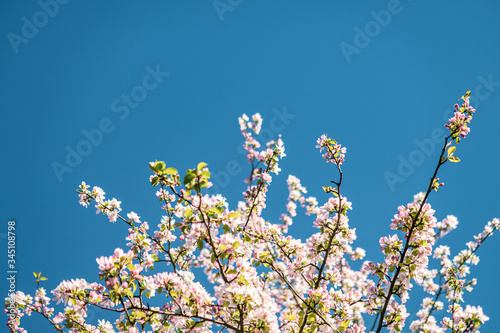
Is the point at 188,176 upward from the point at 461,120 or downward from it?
downward

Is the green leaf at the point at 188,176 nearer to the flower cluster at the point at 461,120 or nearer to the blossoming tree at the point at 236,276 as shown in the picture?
the blossoming tree at the point at 236,276

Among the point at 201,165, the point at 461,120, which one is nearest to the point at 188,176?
the point at 201,165

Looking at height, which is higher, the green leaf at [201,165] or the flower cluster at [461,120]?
the flower cluster at [461,120]

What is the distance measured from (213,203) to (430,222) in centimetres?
233

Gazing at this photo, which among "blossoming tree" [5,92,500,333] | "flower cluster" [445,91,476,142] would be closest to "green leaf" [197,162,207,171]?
"blossoming tree" [5,92,500,333]

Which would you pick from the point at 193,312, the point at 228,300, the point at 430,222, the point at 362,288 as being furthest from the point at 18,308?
the point at 362,288

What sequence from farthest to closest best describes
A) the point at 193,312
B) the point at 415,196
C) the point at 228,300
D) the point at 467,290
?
the point at 467,290, the point at 415,196, the point at 193,312, the point at 228,300

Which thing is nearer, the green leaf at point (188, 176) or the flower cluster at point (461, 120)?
the green leaf at point (188, 176)

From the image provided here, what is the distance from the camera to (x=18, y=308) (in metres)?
4.50

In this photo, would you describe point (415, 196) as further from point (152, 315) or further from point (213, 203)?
point (152, 315)

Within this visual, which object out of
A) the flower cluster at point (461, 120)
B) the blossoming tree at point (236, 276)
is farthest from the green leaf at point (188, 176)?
the flower cluster at point (461, 120)

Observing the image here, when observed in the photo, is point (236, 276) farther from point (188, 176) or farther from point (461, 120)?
point (461, 120)

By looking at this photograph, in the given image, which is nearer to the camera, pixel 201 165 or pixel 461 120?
pixel 201 165

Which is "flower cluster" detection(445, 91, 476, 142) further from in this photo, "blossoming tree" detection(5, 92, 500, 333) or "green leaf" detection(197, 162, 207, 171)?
"green leaf" detection(197, 162, 207, 171)
